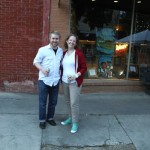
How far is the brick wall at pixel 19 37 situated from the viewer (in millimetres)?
7648

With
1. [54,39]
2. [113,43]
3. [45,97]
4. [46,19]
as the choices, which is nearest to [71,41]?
[54,39]

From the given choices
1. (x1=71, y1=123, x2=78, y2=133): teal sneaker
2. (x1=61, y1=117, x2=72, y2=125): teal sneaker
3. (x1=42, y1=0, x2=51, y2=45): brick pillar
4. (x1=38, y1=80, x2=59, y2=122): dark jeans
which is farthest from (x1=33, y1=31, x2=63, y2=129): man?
(x1=42, y1=0, x2=51, y2=45): brick pillar

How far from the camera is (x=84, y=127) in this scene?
5.75m

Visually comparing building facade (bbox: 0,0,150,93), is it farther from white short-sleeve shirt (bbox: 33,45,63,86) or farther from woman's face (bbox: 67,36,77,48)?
woman's face (bbox: 67,36,77,48)

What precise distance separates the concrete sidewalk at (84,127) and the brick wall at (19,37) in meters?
0.61

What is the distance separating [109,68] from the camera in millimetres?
8531

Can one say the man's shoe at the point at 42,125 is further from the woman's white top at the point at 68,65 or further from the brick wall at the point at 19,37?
the brick wall at the point at 19,37

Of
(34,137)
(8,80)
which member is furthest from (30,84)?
(34,137)

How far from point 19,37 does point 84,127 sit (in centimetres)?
315

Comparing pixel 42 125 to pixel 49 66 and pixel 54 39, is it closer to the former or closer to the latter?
pixel 49 66

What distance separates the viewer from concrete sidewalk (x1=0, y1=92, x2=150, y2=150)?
5059 mm

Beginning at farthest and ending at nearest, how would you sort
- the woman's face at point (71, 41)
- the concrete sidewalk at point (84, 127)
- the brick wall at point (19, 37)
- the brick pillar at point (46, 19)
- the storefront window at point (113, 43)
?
the storefront window at point (113, 43), the brick wall at point (19, 37), the brick pillar at point (46, 19), the woman's face at point (71, 41), the concrete sidewalk at point (84, 127)

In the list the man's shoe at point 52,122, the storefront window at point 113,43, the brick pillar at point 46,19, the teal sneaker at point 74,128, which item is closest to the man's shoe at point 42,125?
the man's shoe at point 52,122

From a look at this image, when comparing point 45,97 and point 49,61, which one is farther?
point 45,97
